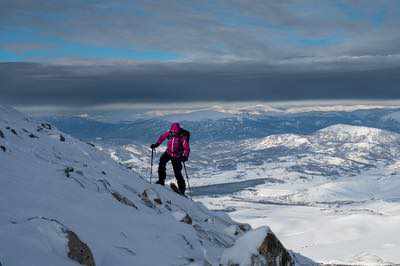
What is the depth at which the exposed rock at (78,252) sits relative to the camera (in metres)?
9.29

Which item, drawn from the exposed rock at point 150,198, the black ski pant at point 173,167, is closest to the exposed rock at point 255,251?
the exposed rock at point 150,198

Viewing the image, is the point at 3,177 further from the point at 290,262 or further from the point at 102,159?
the point at 102,159

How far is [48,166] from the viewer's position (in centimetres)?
1995

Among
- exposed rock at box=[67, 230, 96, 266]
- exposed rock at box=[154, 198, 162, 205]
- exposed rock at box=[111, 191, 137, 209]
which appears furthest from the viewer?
exposed rock at box=[154, 198, 162, 205]

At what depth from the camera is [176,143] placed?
25641mm

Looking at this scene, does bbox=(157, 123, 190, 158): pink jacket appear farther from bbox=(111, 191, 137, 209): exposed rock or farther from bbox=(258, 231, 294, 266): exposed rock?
bbox=(258, 231, 294, 266): exposed rock

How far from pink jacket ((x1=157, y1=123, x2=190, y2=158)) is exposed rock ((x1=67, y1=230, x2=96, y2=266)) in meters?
15.9

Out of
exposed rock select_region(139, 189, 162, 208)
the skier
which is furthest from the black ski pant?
exposed rock select_region(139, 189, 162, 208)

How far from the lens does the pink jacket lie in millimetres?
25438

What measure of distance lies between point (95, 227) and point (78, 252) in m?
3.33

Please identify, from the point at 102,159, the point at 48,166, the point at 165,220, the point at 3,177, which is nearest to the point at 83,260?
the point at 3,177

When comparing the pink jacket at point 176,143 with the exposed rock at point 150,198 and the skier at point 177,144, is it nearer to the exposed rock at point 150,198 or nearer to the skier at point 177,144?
the skier at point 177,144

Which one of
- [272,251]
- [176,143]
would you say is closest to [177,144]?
[176,143]

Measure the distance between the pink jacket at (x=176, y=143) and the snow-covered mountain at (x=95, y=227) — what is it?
2.49 m
